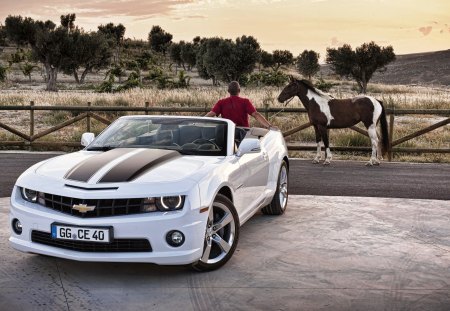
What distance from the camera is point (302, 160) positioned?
55.5ft

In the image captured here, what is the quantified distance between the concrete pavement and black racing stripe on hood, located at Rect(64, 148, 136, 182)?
914 mm

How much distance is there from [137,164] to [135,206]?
612mm

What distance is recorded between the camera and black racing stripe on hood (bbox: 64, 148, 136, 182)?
6.20 meters

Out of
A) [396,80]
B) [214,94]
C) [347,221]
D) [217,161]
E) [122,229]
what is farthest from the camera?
[396,80]

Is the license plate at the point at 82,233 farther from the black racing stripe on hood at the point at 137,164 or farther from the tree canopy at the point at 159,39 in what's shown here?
the tree canopy at the point at 159,39

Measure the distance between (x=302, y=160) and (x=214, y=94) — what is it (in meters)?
16.3

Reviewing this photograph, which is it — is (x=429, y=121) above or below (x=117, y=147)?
below

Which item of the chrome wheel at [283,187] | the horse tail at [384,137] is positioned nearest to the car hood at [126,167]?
the chrome wheel at [283,187]

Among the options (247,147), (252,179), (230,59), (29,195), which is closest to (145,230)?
(29,195)

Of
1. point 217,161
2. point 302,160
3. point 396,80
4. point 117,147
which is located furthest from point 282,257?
point 396,80

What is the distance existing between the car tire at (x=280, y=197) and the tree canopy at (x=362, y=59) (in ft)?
227

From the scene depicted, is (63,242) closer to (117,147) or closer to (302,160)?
(117,147)

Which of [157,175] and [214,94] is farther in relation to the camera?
[214,94]

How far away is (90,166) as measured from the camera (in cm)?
642
